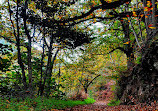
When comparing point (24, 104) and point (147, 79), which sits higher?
point (147, 79)

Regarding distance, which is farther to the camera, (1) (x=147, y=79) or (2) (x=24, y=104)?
(1) (x=147, y=79)

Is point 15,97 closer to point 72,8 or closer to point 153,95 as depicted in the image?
point 153,95

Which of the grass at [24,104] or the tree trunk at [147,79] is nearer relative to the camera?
the grass at [24,104]

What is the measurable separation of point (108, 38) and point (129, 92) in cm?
629

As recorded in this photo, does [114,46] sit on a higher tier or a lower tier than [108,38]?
lower

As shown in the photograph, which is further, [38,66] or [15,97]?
[38,66]

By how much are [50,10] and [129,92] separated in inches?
270

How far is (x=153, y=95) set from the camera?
4742 millimetres

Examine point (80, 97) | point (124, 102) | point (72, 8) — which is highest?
point (72, 8)

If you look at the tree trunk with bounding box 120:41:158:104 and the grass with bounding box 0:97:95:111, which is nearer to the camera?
the grass with bounding box 0:97:95:111

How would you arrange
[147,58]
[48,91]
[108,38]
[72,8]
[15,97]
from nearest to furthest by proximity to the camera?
1. [15,97]
2. [147,58]
3. [48,91]
4. [72,8]
5. [108,38]

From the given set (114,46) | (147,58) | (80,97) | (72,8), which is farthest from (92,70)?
(147,58)

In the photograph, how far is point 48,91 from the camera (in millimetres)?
7340

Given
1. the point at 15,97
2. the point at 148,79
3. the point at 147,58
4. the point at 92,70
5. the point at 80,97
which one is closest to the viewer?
the point at 15,97
